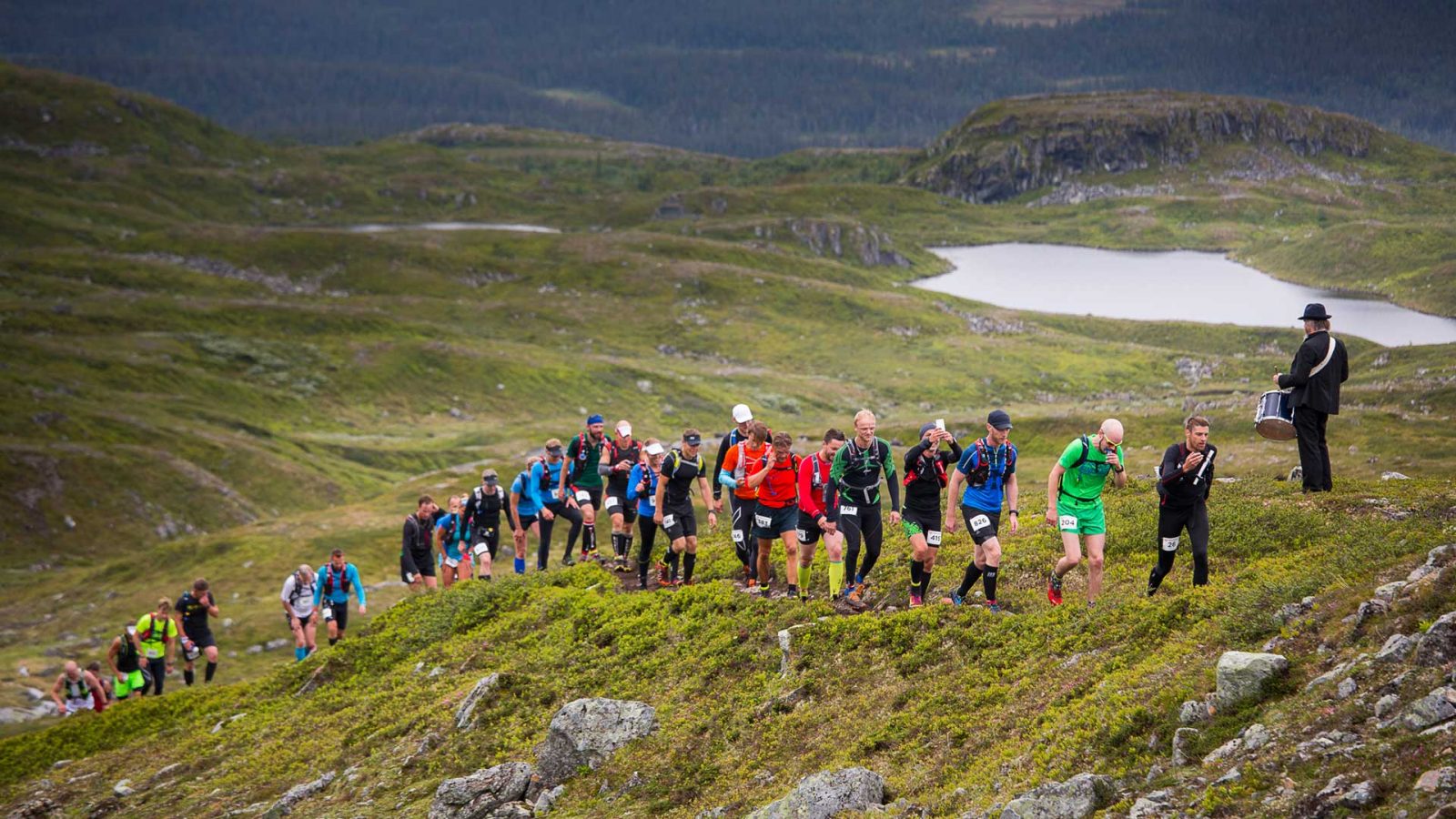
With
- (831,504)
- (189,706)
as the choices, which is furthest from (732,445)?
(189,706)

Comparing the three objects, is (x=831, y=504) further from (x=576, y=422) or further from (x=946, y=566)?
(x=576, y=422)

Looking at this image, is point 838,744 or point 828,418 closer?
point 838,744

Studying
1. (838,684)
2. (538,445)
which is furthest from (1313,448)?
(538,445)

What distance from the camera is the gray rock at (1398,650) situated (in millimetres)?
12469

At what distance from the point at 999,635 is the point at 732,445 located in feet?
26.0

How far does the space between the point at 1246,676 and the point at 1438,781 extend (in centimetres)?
323

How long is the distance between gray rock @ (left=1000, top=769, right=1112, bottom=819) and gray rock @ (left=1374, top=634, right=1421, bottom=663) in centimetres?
241

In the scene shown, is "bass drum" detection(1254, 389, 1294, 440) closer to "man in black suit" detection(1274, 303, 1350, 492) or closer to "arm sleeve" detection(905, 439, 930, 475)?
"man in black suit" detection(1274, 303, 1350, 492)

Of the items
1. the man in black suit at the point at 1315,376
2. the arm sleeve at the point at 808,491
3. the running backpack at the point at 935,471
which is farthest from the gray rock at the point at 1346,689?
the man in black suit at the point at 1315,376

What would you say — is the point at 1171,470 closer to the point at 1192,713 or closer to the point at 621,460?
the point at 1192,713

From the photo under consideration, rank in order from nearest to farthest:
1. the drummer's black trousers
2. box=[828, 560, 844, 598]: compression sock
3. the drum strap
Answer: box=[828, 560, 844, 598]: compression sock → the drum strap → the drummer's black trousers

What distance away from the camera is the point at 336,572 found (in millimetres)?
33281

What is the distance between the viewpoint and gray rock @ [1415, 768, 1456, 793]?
10.2 meters

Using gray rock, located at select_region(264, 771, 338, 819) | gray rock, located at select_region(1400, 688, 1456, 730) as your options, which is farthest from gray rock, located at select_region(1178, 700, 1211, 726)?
gray rock, located at select_region(264, 771, 338, 819)
